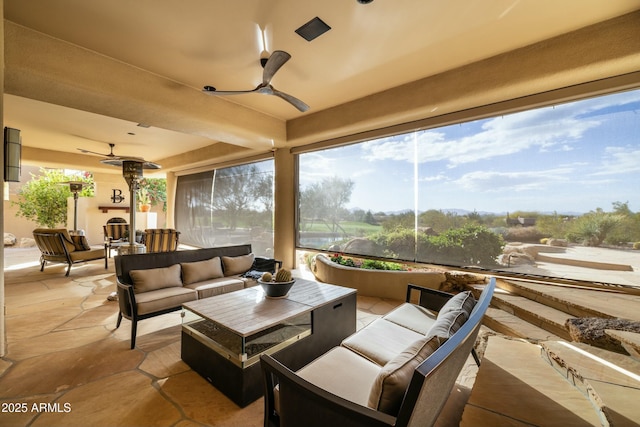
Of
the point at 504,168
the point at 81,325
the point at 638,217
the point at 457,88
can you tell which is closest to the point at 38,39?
the point at 81,325

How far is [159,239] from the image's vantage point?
477cm

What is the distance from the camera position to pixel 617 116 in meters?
2.85

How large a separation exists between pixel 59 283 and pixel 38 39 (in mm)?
4078

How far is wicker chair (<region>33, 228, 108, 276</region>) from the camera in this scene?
4.95 m

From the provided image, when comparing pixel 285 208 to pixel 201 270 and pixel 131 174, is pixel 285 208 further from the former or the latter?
pixel 131 174

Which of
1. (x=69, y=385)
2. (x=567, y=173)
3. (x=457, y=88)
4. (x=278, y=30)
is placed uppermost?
(x=278, y=30)

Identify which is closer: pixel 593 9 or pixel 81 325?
pixel 593 9

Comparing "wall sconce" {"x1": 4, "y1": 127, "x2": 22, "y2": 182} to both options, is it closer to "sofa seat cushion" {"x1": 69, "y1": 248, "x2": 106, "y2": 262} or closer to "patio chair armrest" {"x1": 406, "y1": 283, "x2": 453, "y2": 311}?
"sofa seat cushion" {"x1": 69, "y1": 248, "x2": 106, "y2": 262}

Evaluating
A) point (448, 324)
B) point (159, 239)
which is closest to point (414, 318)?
point (448, 324)

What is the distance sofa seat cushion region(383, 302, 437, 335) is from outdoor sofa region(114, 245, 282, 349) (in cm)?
209

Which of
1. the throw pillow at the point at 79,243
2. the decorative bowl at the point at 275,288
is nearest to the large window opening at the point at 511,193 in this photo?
the decorative bowl at the point at 275,288

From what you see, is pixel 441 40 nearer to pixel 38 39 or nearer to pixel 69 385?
pixel 38 39

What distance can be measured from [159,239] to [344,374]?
4.53 m

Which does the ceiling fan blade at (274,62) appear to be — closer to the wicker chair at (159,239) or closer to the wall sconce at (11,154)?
the wall sconce at (11,154)
